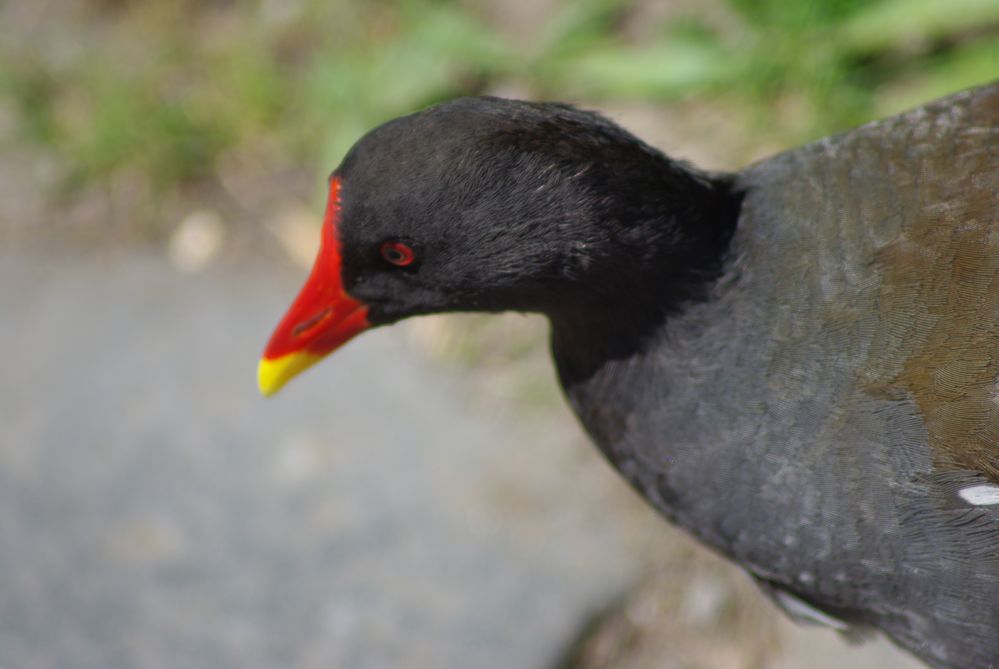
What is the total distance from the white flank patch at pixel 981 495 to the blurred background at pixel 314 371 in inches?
45.7

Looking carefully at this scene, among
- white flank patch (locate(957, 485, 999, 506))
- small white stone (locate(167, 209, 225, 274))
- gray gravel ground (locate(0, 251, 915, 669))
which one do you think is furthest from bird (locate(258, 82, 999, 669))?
small white stone (locate(167, 209, 225, 274))

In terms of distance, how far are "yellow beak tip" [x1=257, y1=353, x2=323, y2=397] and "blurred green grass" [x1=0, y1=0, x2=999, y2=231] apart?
5.79 feet

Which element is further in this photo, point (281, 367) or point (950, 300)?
point (281, 367)

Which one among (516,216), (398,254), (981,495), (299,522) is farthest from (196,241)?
(981,495)

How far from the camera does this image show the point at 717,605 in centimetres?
307

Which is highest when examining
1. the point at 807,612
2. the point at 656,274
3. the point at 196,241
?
the point at 196,241

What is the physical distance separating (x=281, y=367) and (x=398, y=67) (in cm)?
203

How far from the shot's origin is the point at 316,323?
2352 mm

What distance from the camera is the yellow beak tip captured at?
94.9 inches

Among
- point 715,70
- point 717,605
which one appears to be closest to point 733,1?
point 715,70

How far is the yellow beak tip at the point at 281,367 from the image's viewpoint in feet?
7.91

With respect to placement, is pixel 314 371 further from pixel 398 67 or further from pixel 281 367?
pixel 281 367

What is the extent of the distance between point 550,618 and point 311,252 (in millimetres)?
1732

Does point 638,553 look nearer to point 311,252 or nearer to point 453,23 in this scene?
point 311,252
